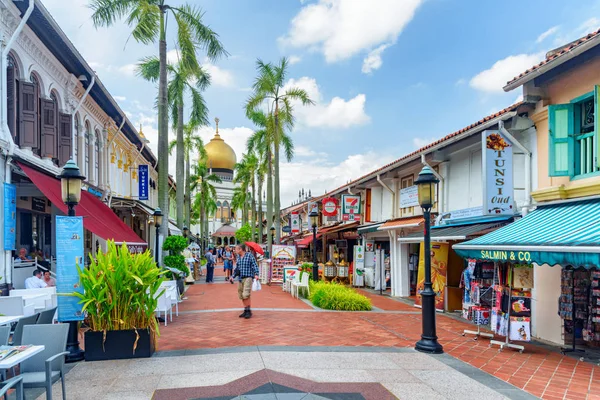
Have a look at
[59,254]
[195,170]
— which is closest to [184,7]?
[59,254]

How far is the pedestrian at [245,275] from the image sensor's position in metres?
10.8

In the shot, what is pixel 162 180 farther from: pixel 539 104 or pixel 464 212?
pixel 539 104

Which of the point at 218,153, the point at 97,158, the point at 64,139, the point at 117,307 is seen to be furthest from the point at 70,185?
the point at 218,153

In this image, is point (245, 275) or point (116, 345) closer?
point (116, 345)

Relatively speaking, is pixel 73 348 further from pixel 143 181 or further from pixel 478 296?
pixel 143 181

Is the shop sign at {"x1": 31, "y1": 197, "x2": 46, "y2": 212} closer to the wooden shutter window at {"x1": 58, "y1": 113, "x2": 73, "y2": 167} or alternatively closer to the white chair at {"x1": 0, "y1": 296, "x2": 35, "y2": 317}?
the wooden shutter window at {"x1": 58, "y1": 113, "x2": 73, "y2": 167}

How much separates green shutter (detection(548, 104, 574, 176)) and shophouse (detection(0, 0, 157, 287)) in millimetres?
10057

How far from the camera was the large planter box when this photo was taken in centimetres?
689

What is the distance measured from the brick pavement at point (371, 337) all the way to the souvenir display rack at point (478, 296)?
0.38 meters

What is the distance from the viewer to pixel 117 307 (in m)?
7.03

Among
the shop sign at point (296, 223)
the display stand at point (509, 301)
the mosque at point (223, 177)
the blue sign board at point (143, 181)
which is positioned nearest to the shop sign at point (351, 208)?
the blue sign board at point (143, 181)

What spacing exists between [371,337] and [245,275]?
371 centimetres

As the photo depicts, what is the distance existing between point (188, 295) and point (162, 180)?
440 centimetres

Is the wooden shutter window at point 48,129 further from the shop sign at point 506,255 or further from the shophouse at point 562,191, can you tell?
the shop sign at point 506,255
